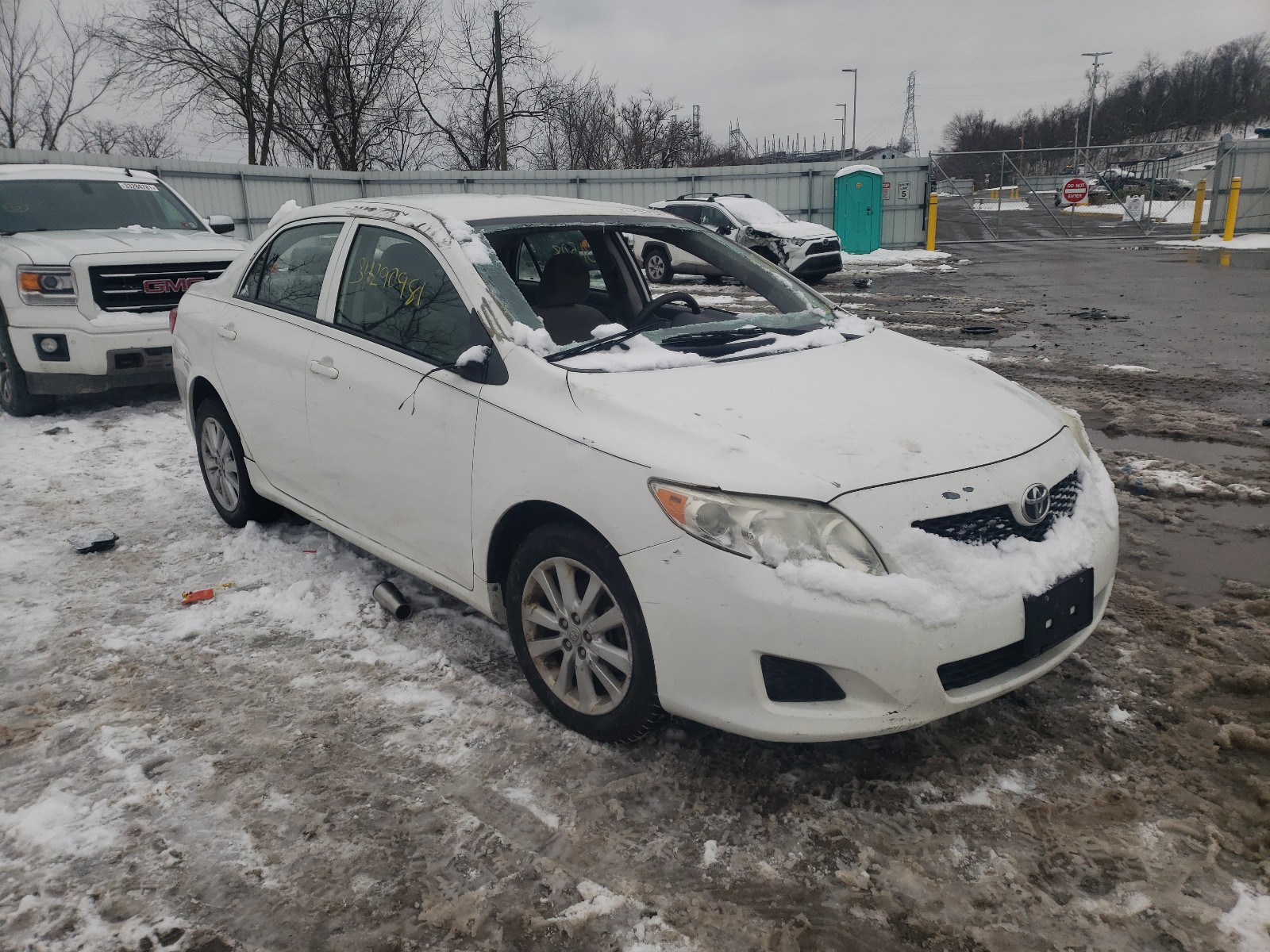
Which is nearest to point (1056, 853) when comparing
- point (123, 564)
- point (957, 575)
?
point (957, 575)

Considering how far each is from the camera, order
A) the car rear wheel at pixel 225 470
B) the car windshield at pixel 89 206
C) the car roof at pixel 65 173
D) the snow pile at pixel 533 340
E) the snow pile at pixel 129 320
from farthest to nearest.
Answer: the car roof at pixel 65 173 → the car windshield at pixel 89 206 → the snow pile at pixel 129 320 → the car rear wheel at pixel 225 470 → the snow pile at pixel 533 340

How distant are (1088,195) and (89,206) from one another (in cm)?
3708

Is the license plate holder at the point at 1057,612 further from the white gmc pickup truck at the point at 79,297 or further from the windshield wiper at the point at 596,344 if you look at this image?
the white gmc pickup truck at the point at 79,297

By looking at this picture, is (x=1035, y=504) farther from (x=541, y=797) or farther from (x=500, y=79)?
(x=500, y=79)

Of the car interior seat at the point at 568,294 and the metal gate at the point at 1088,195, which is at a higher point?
the metal gate at the point at 1088,195

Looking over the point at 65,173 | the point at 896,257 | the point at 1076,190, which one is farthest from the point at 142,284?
the point at 1076,190

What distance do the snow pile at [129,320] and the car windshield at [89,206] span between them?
1.37 m

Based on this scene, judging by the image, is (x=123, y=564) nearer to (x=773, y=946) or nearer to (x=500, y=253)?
(x=500, y=253)

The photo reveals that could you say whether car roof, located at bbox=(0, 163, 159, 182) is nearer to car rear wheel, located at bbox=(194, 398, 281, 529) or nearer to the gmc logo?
the gmc logo

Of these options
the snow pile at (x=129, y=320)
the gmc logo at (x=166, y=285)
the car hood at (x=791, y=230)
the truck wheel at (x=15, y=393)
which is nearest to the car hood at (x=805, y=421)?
the snow pile at (x=129, y=320)

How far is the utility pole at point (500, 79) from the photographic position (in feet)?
98.6

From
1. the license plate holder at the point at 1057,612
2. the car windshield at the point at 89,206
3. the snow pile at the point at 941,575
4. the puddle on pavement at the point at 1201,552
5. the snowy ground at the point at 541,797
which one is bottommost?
the snowy ground at the point at 541,797

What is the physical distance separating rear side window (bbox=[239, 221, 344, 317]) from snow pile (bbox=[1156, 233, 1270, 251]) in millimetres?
22839

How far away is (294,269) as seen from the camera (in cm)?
431
